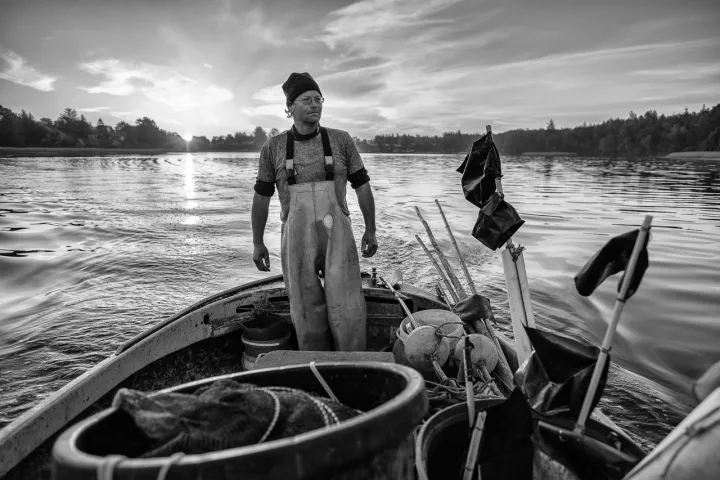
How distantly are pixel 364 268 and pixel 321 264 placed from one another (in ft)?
24.0

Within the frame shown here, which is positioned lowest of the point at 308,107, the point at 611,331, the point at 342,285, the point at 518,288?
the point at 342,285

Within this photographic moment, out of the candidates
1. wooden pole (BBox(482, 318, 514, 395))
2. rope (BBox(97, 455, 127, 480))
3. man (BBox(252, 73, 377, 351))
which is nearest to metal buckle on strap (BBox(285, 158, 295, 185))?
man (BBox(252, 73, 377, 351))

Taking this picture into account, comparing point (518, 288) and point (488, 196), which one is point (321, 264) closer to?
point (488, 196)

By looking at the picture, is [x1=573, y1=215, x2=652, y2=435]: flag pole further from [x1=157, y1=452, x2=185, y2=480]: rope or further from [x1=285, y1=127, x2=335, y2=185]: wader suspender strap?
[x1=285, y1=127, x2=335, y2=185]: wader suspender strap

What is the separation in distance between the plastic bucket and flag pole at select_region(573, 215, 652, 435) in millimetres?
2012

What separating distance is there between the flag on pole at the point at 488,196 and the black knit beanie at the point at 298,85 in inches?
66.0

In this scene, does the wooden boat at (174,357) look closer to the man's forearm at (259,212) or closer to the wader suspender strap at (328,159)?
the man's forearm at (259,212)

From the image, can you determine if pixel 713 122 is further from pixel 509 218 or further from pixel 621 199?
pixel 509 218

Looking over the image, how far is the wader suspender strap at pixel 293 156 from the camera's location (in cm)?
430

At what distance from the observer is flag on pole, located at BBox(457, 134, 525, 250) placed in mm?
3264

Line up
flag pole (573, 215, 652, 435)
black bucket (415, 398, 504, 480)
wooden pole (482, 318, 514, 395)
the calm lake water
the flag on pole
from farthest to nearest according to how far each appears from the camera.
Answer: the calm lake water, wooden pole (482, 318, 514, 395), the flag on pole, black bucket (415, 398, 504, 480), flag pole (573, 215, 652, 435)

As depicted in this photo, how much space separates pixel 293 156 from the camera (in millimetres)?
4359

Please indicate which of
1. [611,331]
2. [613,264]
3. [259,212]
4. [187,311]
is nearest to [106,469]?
[611,331]

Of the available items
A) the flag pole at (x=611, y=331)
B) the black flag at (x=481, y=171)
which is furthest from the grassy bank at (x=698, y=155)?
the flag pole at (x=611, y=331)
